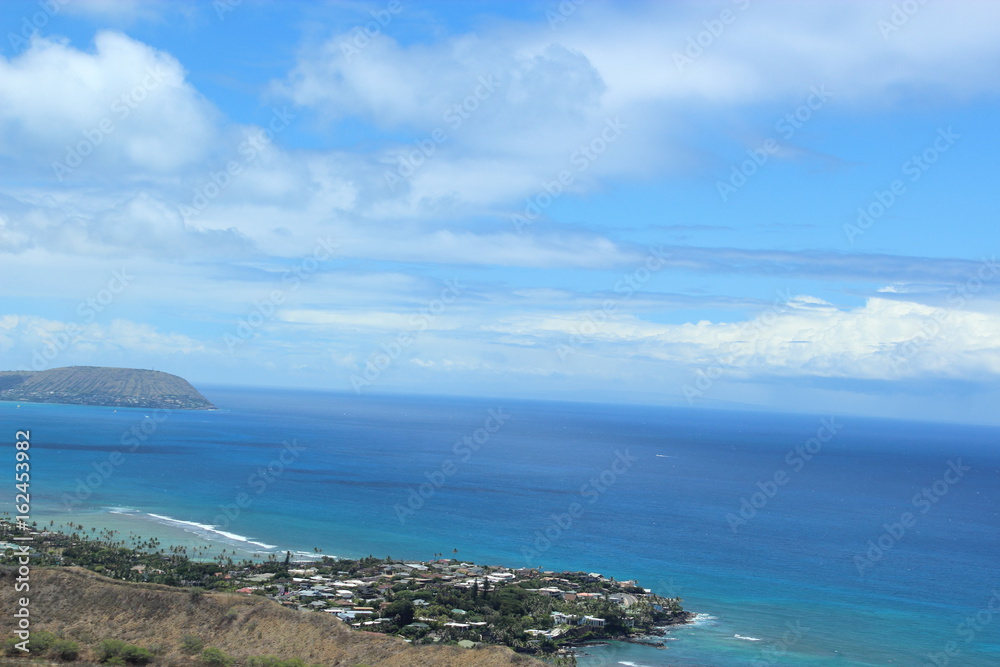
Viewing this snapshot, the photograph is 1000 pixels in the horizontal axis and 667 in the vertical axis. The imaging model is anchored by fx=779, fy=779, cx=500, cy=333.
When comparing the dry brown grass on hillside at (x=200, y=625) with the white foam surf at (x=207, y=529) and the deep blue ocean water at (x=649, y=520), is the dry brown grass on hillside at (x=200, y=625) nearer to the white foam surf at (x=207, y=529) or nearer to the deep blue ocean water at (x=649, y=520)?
the deep blue ocean water at (x=649, y=520)

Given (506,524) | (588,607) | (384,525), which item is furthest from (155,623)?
(506,524)

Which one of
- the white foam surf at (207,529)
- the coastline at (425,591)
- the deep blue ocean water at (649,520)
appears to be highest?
the deep blue ocean water at (649,520)

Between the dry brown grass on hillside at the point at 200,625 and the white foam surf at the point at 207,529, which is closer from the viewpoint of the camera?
the dry brown grass on hillside at the point at 200,625

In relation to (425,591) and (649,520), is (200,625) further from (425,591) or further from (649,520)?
(649,520)

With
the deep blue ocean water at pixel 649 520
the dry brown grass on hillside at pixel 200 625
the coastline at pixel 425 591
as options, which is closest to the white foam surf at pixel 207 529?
the deep blue ocean water at pixel 649 520

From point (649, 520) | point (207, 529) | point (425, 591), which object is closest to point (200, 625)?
point (425, 591)
